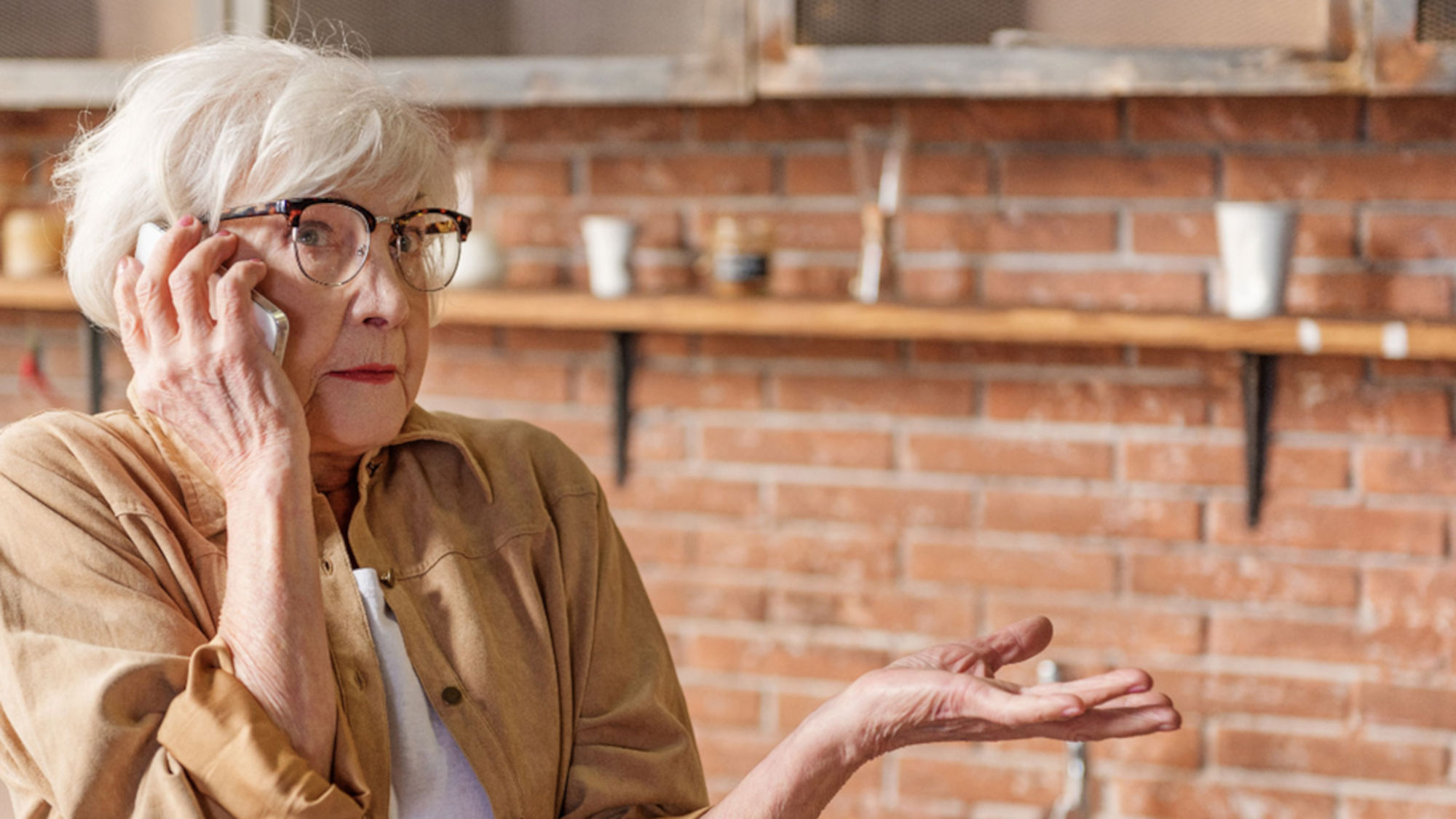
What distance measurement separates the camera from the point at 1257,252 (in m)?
1.80

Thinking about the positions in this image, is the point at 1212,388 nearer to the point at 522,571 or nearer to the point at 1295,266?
the point at 1295,266

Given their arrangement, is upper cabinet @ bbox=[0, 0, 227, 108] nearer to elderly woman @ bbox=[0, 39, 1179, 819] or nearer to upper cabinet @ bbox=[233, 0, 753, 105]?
upper cabinet @ bbox=[233, 0, 753, 105]

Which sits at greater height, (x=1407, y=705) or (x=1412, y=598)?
A: (x=1412, y=598)

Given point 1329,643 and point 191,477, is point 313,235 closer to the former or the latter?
point 191,477

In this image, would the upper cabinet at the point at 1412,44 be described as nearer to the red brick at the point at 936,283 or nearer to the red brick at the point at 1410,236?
the red brick at the point at 1410,236

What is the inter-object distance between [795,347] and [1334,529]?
0.81 m

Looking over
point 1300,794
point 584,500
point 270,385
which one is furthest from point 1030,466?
point 270,385

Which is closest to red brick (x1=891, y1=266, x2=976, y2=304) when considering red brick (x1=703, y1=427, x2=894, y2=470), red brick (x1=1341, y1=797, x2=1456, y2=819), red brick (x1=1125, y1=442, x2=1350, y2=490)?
red brick (x1=703, y1=427, x2=894, y2=470)

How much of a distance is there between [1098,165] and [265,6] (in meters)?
1.24

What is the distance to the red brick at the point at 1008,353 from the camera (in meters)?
1.97

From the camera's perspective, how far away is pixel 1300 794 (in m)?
1.95

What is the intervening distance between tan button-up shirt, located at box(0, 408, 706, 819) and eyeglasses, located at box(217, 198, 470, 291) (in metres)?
0.17

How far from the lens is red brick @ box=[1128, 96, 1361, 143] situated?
1.87 meters

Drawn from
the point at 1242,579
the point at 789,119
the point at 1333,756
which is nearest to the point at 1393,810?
the point at 1333,756
